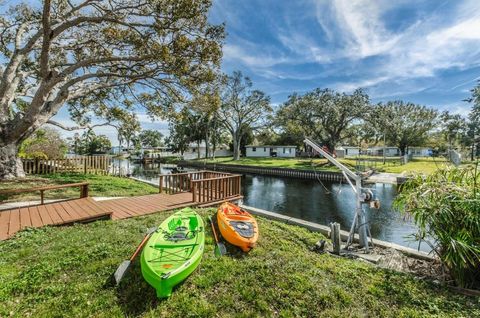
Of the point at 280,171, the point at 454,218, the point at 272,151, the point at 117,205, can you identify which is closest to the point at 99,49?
the point at 117,205

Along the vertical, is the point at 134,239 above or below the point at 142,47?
below

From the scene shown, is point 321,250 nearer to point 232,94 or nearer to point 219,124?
point 232,94

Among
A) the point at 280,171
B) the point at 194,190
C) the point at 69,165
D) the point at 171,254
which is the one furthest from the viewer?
the point at 280,171

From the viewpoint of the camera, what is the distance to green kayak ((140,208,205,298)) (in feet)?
8.68

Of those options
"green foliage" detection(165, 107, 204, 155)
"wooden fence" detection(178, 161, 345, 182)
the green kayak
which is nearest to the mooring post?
the green kayak

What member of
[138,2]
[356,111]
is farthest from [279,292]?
[356,111]

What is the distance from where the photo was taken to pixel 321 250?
4.62 metres

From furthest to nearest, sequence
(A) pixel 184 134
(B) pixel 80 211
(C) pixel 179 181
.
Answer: (A) pixel 184 134
(C) pixel 179 181
(B) pixel 80 211

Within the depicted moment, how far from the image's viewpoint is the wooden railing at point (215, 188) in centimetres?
698

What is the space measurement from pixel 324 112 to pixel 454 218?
28.3m

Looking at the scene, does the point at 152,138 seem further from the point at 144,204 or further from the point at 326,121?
the point at 144,204

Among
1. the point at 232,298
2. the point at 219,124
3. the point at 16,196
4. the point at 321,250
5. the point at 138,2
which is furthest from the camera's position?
the point at 219,124

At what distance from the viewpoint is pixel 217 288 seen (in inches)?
112

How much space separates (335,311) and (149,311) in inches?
78.3
